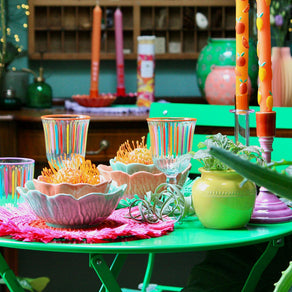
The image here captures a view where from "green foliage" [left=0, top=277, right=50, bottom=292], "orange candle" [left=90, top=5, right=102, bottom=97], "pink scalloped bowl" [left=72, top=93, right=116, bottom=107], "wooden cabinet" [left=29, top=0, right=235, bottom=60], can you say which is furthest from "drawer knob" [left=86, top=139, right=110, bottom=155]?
"wooden cabinet" [left=29, top=0, right=235, bottom=60]

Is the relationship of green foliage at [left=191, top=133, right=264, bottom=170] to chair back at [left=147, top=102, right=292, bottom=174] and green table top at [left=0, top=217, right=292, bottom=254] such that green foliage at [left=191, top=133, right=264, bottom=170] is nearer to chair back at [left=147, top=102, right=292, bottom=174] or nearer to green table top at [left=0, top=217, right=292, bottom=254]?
green table top at [left=0, top=217, right=292, bottom=254]

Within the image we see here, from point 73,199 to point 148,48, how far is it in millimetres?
1625

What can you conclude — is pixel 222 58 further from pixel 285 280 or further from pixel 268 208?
pixel 285 280

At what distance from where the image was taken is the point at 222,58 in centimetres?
229

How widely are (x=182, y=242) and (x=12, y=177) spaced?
357mm

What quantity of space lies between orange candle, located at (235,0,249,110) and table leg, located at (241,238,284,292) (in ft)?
0.70

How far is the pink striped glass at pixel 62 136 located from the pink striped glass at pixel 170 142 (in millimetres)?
148

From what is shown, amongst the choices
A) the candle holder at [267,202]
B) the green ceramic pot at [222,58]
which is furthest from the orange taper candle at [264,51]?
the green ceramic pot at [222,58]

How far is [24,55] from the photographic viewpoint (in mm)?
2650

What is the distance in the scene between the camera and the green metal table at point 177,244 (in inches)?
30.5

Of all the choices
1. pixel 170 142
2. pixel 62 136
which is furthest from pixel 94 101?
pixel 170 142

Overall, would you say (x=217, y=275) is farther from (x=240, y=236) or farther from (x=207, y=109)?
(x=207, y=109)

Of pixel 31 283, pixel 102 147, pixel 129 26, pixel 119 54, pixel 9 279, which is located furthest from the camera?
pixel 129 26

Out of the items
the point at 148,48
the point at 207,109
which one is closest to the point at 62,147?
the point at 207,109
